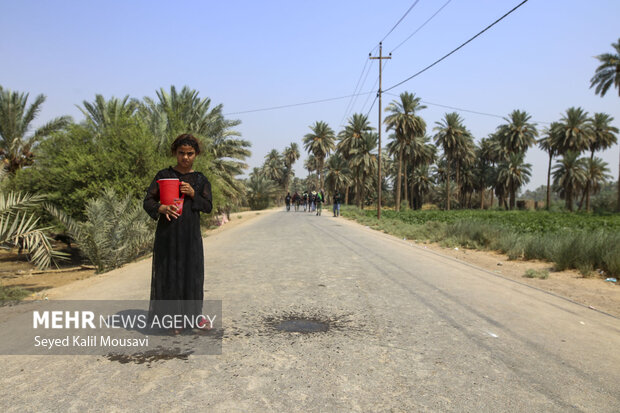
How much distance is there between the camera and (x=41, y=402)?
113 inches

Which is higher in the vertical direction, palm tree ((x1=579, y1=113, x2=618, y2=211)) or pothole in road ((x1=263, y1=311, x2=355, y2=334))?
palm tree ((x1=579, y1=113, x2=618, y2=211))

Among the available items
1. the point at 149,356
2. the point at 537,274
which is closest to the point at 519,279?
the point at 537,274

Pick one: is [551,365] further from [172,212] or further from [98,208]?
[98,208]

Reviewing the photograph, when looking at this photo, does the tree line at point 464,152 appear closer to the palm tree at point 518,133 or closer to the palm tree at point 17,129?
the palm tree at point 518,133

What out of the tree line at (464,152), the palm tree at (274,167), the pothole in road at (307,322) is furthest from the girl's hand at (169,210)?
the palm tree at (274,167)

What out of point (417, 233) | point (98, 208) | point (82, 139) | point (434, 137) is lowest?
point (417, 233)

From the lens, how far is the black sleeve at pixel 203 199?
4.25 meters

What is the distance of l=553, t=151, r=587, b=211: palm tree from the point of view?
6656 cm

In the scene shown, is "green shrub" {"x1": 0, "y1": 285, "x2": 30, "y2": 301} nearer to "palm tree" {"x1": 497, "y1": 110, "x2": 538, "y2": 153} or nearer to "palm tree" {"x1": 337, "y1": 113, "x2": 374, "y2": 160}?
"palm tree" {"x1": 337, "y1": 113, "x2": 374, "y2": 160}

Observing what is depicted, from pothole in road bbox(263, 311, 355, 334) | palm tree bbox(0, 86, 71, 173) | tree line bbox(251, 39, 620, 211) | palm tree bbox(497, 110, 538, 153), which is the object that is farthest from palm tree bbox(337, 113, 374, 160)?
pothole in road bbox(263, 311, 355, 334)

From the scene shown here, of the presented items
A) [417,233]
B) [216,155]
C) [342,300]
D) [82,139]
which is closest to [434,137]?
[216,155]

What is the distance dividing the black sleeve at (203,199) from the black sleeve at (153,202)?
0.36 m

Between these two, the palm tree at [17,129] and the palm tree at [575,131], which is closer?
the palm tree at [17,129]

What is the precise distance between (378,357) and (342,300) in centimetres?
223
